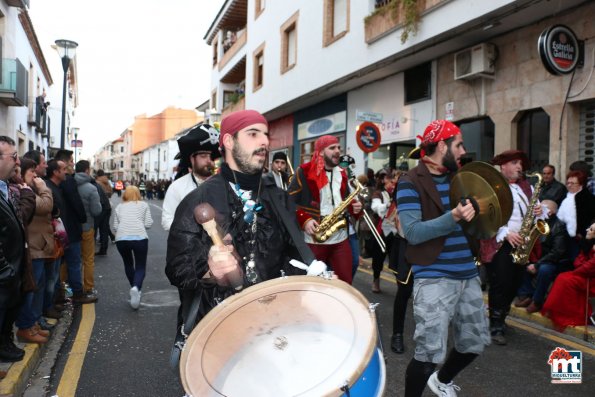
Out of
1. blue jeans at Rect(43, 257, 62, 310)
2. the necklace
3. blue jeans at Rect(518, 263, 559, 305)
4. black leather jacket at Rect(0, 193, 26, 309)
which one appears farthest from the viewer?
blue jeans at Rect(518, 263, 559, 305)

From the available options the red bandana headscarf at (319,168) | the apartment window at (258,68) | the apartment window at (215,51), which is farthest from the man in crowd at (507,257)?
the apartment window at (215,51)

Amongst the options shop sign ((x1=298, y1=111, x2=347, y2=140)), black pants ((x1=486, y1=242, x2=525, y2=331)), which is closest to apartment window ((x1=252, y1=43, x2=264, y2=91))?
shop sign ((x1=298, y1=111, x2=347, y2=140))

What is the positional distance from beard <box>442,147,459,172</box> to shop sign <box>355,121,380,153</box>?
6.40 metres

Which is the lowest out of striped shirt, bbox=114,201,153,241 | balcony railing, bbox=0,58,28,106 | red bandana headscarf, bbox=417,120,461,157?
striped shirt, bbox=114,201,153,241

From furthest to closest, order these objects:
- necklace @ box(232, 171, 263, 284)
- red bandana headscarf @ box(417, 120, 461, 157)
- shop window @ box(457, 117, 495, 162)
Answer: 1. shop window @ box(457, 117, 495, 162)
2. red bandana headscarf @ box(417, 120, 461, 157)
3. necklace @ box(232, 171, 263, 284)

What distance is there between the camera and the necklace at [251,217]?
6.96 ft

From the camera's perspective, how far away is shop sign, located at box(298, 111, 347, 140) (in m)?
15.6

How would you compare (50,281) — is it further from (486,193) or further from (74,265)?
(486,193)

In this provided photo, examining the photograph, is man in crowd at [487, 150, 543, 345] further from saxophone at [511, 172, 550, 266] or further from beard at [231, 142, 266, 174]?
beard at [231, 142, 266, 174]

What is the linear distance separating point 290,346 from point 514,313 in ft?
16.9

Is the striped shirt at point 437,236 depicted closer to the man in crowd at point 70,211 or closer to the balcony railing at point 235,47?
the man in crowd at point 70,211

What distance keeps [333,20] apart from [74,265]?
11.0 m

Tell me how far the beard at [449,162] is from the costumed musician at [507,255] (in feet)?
6.86

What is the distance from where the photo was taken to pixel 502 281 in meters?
4.91
